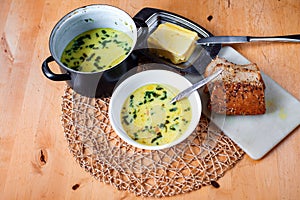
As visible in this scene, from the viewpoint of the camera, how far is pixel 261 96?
4.11 feet

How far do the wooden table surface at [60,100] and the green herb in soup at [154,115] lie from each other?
0.58ft

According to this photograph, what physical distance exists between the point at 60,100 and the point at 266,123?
672 mm

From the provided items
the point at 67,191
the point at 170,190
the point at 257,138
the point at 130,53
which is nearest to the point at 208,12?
the point at 130,53

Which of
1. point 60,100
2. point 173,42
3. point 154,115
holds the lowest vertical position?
point 60,100

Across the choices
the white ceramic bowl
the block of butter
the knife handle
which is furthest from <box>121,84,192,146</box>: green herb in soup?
the knife handle

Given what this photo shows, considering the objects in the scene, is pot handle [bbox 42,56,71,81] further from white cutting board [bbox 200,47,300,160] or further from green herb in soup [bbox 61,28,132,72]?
white cutting board [bbox 200,47,300,160]

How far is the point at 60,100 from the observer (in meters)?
1.41

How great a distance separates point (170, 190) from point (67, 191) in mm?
305

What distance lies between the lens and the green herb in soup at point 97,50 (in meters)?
1.34

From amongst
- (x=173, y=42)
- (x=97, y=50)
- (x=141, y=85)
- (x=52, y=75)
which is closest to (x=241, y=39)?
(x=173, y=42)

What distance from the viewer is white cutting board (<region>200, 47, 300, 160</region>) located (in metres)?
1.23

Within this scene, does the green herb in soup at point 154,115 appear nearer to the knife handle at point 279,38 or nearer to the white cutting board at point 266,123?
the white cutting board at point 266,123

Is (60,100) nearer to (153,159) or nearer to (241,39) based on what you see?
(153,159)

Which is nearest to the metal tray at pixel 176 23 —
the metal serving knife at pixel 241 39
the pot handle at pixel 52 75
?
the metal serving knife at pixel 241 39
